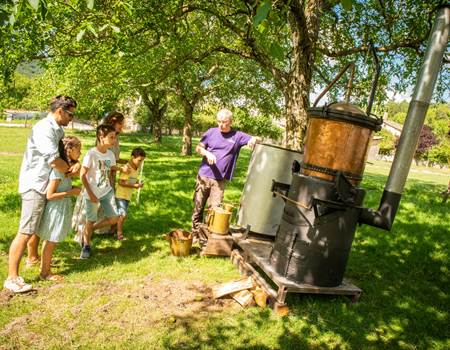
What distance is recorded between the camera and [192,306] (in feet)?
14.8

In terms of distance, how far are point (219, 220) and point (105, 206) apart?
1.81m

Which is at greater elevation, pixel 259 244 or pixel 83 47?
pixel 83 47

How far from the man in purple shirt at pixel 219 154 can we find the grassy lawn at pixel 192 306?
3.76ft

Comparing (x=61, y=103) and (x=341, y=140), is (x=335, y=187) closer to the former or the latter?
(x=341, y=140)

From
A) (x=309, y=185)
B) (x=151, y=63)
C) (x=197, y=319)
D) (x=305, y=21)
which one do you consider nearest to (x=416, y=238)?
(x=309, y=185)

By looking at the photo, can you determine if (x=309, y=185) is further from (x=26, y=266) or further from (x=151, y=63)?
(x=151, y=63)

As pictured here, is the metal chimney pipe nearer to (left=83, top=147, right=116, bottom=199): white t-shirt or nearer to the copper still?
the copper still

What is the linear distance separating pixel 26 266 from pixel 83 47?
6501 mm

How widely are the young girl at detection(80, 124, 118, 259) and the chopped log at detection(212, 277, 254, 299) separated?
215 cm

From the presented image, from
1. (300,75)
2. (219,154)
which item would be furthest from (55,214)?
(300,75)

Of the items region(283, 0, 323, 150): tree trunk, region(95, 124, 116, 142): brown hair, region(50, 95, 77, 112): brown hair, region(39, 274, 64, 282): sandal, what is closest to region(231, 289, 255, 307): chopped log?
region(39, 274, 64, 282): sandal

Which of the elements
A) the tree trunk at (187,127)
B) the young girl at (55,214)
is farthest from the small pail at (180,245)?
the tree trunk at (187,127)

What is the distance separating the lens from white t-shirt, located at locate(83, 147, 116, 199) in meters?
5.49

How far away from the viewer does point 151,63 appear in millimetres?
11234
